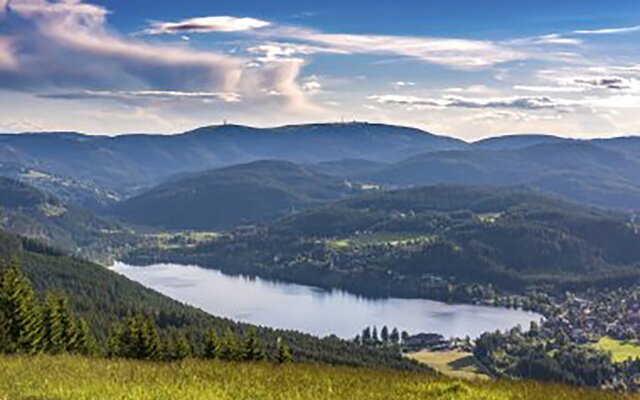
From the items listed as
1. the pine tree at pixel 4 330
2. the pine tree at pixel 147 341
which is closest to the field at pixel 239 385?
the pine tree at pixel 4 330

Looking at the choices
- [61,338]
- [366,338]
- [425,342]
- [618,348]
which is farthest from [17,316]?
[618,348]

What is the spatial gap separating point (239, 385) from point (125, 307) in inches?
4728

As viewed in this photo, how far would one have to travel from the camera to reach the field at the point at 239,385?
25531 millimetres

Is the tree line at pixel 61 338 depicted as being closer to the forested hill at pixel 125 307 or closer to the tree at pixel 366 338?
the forested hill at pixel 125 307

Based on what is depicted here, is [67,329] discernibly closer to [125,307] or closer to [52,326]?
[52,326]

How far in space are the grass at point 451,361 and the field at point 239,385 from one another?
10485cm

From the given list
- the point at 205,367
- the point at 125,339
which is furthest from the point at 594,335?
the point at 205,367

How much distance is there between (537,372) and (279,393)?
11882 cm

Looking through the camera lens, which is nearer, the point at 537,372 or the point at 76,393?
the point at 76,393

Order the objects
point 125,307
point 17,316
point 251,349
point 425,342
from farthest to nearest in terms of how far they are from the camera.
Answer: point 425,342 < point 125,307 < point 251,349 < point 17,316

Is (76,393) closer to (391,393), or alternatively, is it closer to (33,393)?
(33,393)

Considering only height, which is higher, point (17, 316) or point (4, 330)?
point (17, 316)

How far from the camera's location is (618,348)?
15925cm

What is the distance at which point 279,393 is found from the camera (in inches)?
1016
